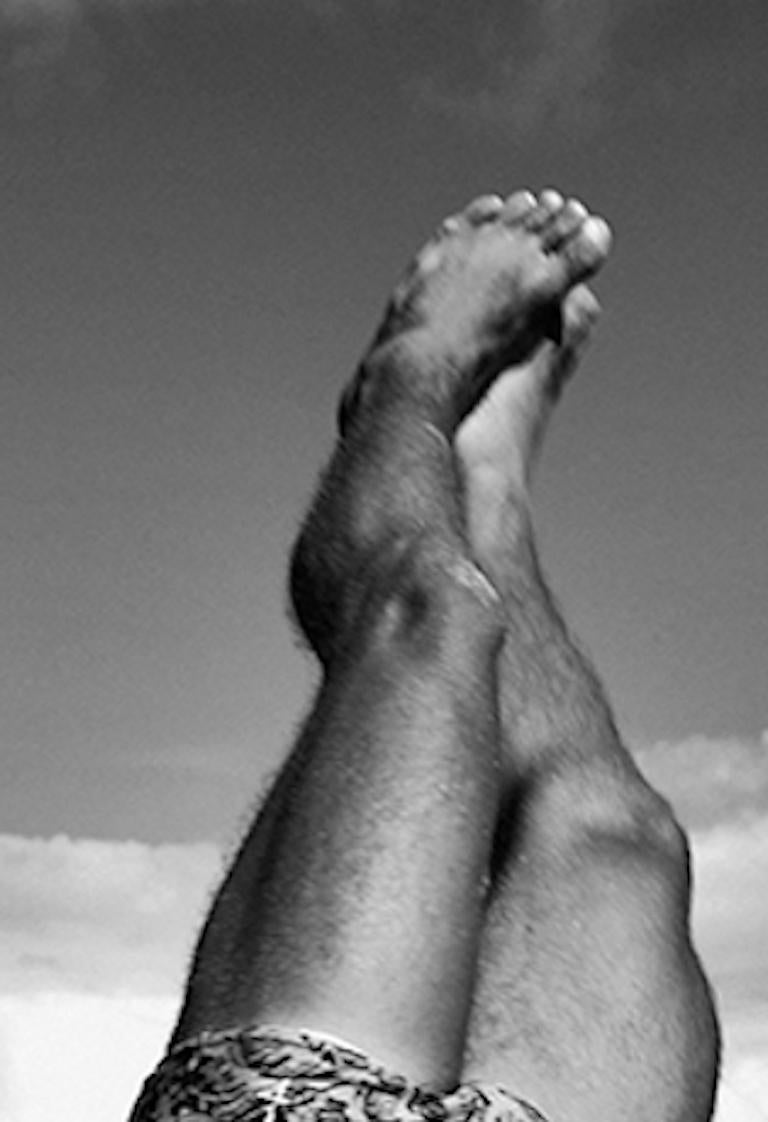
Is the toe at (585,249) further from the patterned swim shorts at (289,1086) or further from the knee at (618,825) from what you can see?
the patterned swim shorts at (289,1086)

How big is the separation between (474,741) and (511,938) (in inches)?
7.9

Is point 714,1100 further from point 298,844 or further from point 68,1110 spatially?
point 68,1110

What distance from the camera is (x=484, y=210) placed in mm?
1738

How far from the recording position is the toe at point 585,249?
1688 millimetres

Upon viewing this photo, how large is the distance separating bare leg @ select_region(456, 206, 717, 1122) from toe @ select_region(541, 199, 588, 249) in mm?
279

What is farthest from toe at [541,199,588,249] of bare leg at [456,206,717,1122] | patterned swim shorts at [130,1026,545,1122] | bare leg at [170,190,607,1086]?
patterned swim shorts at [130,1026,545,1122]

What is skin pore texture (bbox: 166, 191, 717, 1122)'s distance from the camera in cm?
99

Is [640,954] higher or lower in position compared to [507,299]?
lower

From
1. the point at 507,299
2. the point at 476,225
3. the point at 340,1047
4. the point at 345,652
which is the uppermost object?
the point at 476,225

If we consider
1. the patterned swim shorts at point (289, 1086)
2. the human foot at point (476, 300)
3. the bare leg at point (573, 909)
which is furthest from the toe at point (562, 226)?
the patterned swim shorts at point (289, 1086)

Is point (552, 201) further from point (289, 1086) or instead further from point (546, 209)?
point (289, 1086)

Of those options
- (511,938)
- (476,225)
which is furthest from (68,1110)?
(511,938)

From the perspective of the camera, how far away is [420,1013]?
39.0 inches

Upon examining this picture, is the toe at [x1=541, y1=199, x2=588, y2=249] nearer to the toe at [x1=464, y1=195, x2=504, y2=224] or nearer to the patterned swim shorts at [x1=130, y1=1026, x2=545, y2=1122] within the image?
the toe at [x1=464, y1=195, x2=504, y2=224]
